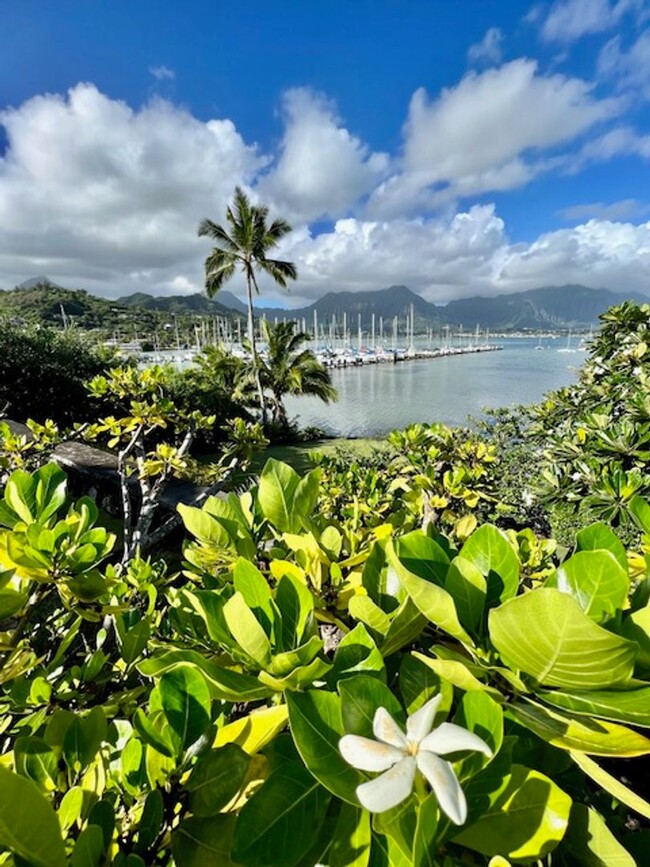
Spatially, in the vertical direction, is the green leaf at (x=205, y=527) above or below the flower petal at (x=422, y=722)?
below

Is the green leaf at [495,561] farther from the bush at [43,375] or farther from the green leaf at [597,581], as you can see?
the bush at [43,375]

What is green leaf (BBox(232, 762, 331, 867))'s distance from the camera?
1.43ft

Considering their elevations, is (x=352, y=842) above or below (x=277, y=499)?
below

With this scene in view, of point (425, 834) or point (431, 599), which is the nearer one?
point (425, 834)

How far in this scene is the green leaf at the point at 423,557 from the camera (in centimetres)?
68

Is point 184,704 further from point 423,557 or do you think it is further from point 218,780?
point 423,557

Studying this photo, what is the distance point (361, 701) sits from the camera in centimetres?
46

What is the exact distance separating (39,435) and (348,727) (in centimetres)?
382

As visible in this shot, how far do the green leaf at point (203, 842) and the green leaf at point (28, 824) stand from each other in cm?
14

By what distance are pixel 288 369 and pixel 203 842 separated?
2047 centimetres

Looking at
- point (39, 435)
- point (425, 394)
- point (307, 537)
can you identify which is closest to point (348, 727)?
point (307, 537)

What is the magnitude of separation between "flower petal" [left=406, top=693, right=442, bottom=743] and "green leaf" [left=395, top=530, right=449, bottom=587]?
0.97 feet

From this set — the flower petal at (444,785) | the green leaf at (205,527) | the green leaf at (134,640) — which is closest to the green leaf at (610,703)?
the flower petal at (444,785)

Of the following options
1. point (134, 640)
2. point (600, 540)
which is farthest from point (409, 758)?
point (134, 640)
